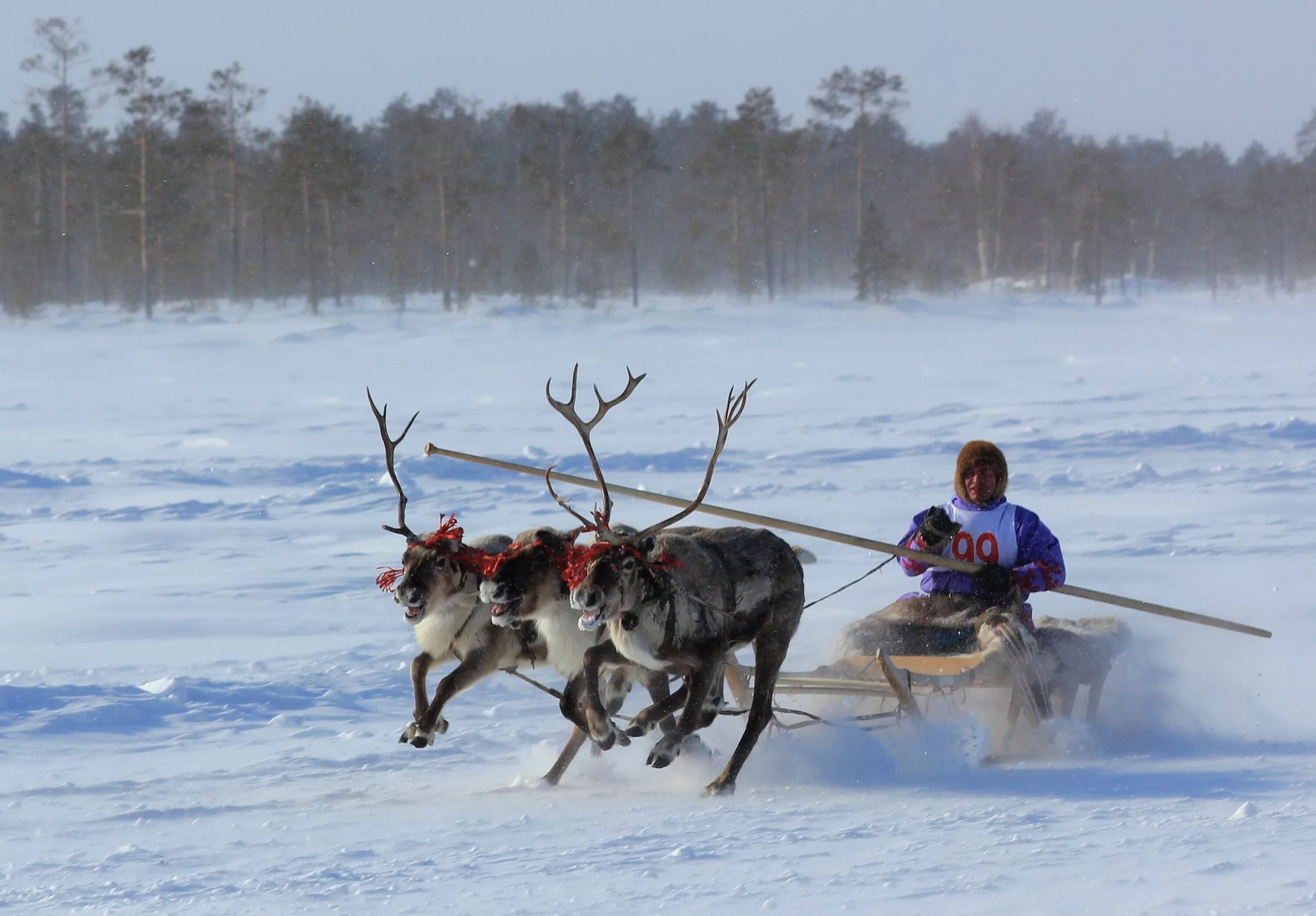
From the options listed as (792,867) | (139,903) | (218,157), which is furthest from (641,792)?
(218,157)

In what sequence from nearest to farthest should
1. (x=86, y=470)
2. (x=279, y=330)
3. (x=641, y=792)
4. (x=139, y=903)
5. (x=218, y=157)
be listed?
(x=139, y=903), (x=641, y=792), (x=86, y=470), (x=279, y=330), (x=218, y=157)

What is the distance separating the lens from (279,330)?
3050 centimetres

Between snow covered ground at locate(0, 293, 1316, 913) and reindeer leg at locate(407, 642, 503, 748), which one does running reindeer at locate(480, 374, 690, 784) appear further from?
snow covered ground at locate(0, 293, 1316, 913)

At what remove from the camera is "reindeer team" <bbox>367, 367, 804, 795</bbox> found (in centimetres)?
463

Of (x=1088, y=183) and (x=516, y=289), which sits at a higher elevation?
(x=1088, y=183)

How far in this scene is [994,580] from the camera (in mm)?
5832

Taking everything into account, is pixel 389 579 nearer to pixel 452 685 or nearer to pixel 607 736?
pixel 452 685

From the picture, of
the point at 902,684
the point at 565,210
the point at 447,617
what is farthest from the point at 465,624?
the point at 565,210

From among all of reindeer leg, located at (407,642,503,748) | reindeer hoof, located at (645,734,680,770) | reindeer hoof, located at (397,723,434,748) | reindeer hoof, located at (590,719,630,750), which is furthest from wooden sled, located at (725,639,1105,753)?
reindeer hoof, located at (397,723,434,748)

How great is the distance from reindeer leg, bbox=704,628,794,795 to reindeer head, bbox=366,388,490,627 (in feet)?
3.19

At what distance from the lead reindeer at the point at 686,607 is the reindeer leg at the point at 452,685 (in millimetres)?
333

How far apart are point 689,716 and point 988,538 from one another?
1673 millimetres

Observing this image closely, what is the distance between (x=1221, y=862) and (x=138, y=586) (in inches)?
266

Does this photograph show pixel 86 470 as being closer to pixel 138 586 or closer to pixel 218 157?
pixel 138 586
